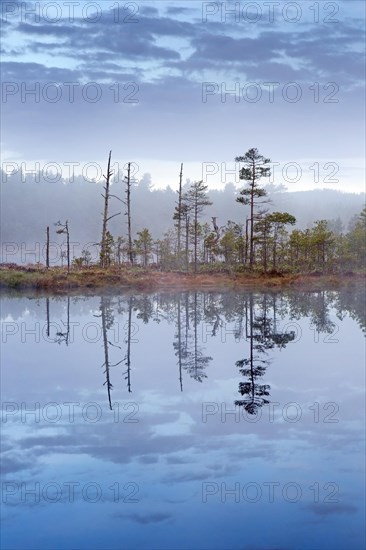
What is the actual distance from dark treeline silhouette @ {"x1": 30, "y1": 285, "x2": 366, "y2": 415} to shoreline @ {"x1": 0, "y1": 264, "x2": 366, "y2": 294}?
17.1 ft

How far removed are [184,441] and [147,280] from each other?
3734cm

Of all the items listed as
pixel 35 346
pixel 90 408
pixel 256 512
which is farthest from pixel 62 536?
pixel 35 346

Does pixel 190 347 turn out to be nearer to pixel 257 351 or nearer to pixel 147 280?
pixel 257 351

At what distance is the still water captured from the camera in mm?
7453

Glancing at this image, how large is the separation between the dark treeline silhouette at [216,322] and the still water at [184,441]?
129 mm

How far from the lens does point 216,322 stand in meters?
24.8

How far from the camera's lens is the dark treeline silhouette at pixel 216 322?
15.4 m

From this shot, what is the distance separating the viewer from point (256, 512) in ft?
25.5

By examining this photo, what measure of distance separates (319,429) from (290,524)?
360cm

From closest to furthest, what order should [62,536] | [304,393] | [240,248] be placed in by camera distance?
[62,536]
[304,393]
[240,248]

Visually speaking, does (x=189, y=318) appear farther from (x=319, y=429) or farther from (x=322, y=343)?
(x=319, y=429)

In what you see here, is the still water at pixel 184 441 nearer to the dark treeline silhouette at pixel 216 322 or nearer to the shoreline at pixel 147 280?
the dark treeline silhouette at pixel 216 322

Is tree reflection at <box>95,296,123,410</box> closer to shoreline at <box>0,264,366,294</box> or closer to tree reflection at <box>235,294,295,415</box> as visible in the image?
tree reflection at <box>235,294,295,415</box>

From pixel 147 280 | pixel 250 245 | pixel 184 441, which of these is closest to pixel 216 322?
pixel 184 441
